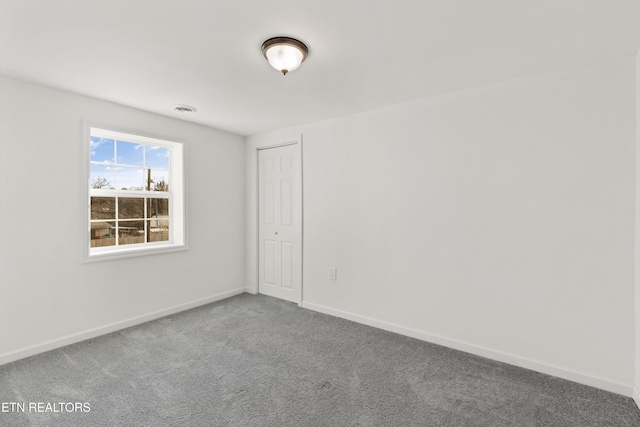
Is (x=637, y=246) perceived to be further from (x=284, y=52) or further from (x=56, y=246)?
(x=56, y=246)

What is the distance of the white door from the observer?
3.85 metres

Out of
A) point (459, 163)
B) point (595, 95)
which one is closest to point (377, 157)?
point (459, 163)

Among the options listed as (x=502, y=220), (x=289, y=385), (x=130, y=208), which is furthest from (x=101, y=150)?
(x=502, y=220)

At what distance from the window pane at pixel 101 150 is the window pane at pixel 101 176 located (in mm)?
73

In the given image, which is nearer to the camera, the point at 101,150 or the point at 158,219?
the point at 101,150

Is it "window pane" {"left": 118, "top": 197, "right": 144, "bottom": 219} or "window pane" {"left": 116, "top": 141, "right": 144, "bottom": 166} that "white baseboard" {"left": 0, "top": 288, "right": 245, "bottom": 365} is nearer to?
"window pane" {"left": 118, "top": 197, "right": 144, "bottom": 219}

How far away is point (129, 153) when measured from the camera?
133 inches

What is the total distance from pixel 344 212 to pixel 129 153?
8.28 feet

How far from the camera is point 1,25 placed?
171cm

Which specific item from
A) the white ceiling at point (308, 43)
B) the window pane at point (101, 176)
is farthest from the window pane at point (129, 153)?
the white ceiling at point (308, 43)

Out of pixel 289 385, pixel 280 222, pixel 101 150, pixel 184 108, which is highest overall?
pixel 184 108

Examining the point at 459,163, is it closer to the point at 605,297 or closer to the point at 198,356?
the point at 605,297

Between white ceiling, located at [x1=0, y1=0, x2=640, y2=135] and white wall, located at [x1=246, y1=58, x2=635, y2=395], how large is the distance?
308 millimetres

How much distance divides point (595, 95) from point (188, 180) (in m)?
3.93
